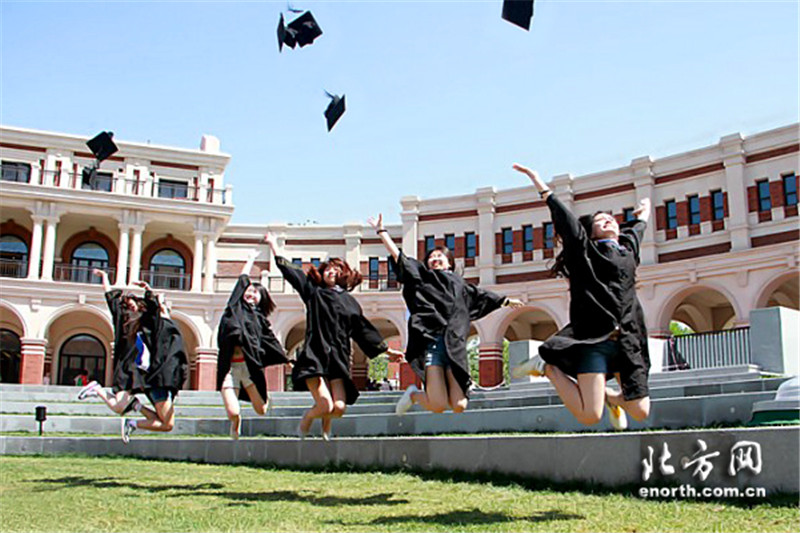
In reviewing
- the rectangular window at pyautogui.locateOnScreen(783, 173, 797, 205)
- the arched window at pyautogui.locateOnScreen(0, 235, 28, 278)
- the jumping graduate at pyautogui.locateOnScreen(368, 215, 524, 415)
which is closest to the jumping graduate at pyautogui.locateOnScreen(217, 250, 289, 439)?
the jumping graduate at pyautogui.locateOnScreen(368, 215, 524, 415)

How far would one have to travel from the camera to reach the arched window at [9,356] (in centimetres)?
4322

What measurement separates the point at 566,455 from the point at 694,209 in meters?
32.5

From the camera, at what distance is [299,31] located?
1214 centimetres

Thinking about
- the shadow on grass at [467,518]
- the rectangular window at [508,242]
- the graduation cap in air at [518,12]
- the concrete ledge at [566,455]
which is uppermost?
the rectangular window at [508,242]

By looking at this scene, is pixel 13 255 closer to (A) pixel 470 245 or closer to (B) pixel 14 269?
(B) pixel 14 269

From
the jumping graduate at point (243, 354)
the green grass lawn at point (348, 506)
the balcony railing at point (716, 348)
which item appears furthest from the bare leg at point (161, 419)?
the balcony railing at point (716, 348)

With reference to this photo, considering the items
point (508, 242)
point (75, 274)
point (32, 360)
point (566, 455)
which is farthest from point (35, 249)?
point (566, 455)

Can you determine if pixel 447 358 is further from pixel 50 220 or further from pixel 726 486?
pixel 50 220

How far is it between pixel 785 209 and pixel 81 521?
34.0 m

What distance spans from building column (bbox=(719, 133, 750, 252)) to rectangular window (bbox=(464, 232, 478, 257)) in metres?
13.3

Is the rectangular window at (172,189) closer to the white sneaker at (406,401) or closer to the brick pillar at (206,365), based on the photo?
the brick pillar at (206,365)

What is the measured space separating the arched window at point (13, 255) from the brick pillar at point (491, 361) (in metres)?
24.0

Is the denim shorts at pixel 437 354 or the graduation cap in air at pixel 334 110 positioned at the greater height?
the graduation cap in air at pixel 334 110

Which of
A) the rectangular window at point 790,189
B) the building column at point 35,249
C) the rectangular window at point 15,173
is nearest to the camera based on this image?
the rectangular window at point 790,189
